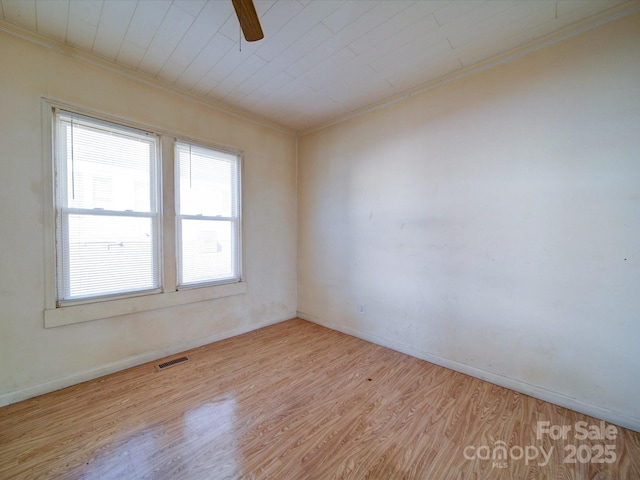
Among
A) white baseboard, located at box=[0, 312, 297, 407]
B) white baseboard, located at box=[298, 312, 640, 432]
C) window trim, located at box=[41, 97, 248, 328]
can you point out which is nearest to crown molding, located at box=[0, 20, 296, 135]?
window trim, located at box=[41, 97, 248, 328]

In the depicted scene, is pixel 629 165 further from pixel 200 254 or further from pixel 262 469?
pixel 200 254

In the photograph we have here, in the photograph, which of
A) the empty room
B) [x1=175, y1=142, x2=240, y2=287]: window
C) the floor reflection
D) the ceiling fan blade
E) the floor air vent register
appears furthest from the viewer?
[x1=175, y1=142, x2=240, y2=287]: window

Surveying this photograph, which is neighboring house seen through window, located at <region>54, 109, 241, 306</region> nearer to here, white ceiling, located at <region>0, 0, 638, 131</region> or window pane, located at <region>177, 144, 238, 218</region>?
window pane, located at <region>177, 144, 238, 218</region>

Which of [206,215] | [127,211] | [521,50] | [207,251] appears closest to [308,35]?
[521,50]

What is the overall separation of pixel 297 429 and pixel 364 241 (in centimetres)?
208

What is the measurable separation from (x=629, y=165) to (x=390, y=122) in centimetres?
196

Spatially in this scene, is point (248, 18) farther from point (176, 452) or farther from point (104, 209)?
point (176, 452)

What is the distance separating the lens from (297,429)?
175 cm

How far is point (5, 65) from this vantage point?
192 centimetres

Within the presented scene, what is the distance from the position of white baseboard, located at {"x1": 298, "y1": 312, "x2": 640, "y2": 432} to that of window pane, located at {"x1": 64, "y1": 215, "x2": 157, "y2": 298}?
8.75 ft

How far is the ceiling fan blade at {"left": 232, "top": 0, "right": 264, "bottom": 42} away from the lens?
123 centimetres

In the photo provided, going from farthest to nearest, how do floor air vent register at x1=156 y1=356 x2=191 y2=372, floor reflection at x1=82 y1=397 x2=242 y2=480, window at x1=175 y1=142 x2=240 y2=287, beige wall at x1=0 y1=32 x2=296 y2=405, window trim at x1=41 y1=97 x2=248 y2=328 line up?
1. window at x1=175 y1=142 x2=240 y2=287
2. floor air vent register at x1=156 y1=356 x2=191 y2=372
3. window trim at x1=41 y1=97 x2=248 y2=328
4. beige wall at x1=0 y1=32 x2=296 y2=405
5. floor reflection at x1=82 y1=397 x2=242 y2=480

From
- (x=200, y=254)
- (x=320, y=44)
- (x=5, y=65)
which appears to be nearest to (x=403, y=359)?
(x=200, y=254)

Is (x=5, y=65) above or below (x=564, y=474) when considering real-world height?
above
